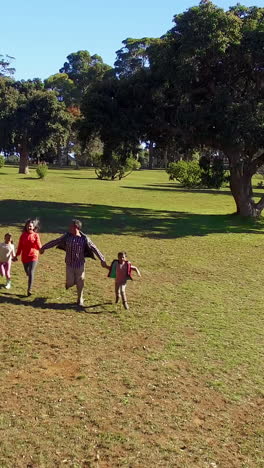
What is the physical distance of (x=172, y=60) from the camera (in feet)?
74.5

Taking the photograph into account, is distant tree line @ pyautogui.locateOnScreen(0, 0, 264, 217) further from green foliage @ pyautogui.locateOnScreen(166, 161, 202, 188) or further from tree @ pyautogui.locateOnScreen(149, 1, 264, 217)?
green foliage @ pyautogui.locateOnScreen(166, 161, 202, 188)

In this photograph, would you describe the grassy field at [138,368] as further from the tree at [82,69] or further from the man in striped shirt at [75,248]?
the tree at [82,69]

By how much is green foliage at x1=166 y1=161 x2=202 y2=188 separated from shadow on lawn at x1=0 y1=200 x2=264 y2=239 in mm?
17492

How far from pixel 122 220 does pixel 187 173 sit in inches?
950

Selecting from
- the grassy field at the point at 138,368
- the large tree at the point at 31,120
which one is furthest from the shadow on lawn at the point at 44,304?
the large tree at the point at 31,120

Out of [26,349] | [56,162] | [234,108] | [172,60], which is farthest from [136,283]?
[56,162]

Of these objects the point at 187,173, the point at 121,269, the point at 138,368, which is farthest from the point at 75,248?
the point at 187,173

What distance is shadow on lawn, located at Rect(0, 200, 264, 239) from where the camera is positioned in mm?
19906

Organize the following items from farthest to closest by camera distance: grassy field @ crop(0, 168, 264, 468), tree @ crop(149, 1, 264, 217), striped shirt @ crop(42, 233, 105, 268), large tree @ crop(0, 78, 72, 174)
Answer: large tree @ crop(0, 78, 72, 174) < tree @ crop(149, 1, 264, 217) < striped shirt @ crop(42, 233, 105, 268) < grassy field @ crop(0, 168, 264, 468)

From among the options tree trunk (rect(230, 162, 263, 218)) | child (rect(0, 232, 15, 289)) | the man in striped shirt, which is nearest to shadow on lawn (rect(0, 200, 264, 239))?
tree trunk (rect(230, 162, 263, 218))

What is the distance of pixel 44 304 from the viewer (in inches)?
389

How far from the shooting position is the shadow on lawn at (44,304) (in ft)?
31.9

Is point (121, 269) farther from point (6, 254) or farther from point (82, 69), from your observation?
point (82, 69)

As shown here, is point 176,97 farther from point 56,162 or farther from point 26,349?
point 56,162
